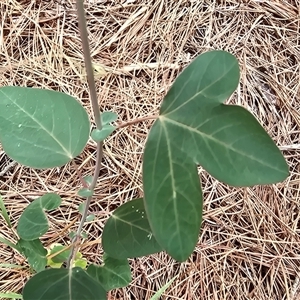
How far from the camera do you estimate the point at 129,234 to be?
747 mm

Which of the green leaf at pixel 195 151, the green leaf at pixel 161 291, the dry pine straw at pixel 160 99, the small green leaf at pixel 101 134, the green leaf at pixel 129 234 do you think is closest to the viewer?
the green leaf at pixel 195 151

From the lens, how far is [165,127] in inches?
21.8

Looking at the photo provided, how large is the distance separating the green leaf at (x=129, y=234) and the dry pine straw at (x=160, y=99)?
45cm

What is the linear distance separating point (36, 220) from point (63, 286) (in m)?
0.16

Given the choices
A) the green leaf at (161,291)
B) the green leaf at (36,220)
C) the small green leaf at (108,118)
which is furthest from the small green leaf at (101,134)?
the green leaf at (161,291)

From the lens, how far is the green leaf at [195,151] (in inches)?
20.2

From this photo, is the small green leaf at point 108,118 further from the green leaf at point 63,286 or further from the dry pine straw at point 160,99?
the dry pine straw at point 160,99

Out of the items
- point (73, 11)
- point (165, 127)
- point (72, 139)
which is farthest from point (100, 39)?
point (165, 127)

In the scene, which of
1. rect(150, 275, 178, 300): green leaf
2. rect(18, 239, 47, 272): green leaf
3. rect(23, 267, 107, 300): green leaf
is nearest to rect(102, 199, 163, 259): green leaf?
rect(23, 267, 107, 300): green leaf

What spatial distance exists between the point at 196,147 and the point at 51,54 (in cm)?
99

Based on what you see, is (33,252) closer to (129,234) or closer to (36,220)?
(36,220)

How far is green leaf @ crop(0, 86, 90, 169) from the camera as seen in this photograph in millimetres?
691

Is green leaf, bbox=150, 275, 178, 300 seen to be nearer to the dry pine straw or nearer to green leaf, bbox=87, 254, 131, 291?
the dry pine straw

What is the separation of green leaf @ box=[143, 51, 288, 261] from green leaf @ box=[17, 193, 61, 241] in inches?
14.9
